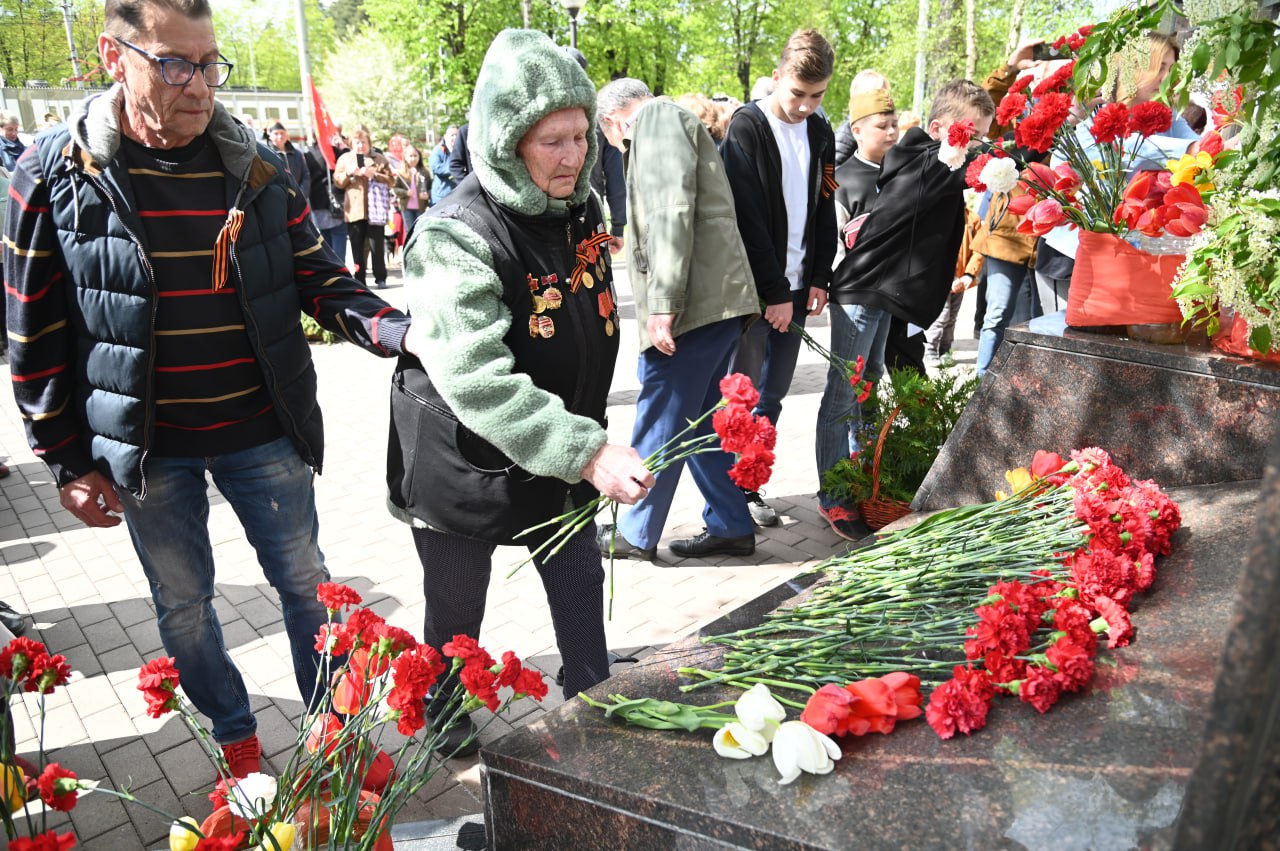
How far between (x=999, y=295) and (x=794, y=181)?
2275mm

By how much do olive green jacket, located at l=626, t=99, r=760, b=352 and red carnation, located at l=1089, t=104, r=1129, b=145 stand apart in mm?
1453

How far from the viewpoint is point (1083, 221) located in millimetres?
2705

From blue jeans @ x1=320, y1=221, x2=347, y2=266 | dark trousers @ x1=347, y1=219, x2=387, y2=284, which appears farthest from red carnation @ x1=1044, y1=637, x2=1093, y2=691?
dark trousers @ x1=347, y1=219, x2=387, y2=284

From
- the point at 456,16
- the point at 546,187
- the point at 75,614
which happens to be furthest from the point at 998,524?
the point at 456,16

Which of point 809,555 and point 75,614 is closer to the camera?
point 75,614

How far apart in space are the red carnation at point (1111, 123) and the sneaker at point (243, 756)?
2971 mm

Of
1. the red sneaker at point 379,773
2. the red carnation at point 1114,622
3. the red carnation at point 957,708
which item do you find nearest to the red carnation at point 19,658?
the red sneaker at point 379,773

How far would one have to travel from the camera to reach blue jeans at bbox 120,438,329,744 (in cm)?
236

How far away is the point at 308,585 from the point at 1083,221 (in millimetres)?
2479

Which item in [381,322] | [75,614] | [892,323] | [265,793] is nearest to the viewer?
[265,793]

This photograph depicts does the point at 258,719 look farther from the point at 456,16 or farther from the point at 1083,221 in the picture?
the point at 456,16

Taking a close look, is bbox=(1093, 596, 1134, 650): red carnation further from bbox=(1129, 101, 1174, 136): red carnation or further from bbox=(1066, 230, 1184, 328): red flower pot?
bbox=(1129, 101, 1174, 136): red carnation

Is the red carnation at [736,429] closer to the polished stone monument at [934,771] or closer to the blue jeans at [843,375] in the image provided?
the polished stone monument at [934,771]

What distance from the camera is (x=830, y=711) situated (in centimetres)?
156
